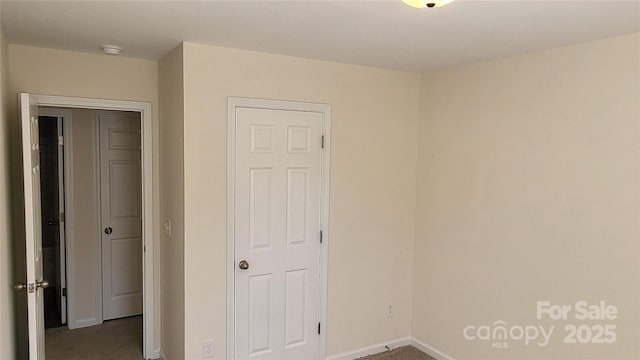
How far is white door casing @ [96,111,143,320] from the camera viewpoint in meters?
4.20

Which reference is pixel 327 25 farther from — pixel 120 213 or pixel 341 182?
pixel 120 213

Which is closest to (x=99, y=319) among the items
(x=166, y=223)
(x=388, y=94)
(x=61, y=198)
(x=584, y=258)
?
(x=61, y=198)

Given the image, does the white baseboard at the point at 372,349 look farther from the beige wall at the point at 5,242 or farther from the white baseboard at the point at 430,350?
the beige wall at the point at 5,242

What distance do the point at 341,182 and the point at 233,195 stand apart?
0.85m

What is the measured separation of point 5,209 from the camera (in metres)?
2.42

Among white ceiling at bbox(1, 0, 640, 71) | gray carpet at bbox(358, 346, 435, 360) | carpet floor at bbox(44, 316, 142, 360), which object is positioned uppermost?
white ceiling at bbox(1, 0, 640, 71)

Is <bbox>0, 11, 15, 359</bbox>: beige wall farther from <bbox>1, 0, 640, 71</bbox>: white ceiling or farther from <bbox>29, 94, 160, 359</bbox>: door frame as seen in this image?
<bbox>29, 94, 160, 359</bbox>: door frame

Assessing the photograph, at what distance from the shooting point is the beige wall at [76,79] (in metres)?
2.90

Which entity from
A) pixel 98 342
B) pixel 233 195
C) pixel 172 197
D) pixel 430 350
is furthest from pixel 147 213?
pixel 430 350

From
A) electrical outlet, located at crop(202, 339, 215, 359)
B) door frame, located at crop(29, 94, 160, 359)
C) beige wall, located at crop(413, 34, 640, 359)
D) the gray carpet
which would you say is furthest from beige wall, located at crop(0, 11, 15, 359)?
beige wall, located at crop(413, 34, 640, 359)

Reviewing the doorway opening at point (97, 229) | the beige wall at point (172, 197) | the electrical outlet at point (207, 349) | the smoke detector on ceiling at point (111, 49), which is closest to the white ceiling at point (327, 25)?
Answer: the smoke detector on ceiling at point (111, 49)

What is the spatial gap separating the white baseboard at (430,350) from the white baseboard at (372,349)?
60mm

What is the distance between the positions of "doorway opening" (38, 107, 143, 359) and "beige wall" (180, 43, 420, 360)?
149 centimetres

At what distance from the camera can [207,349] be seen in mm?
3002
